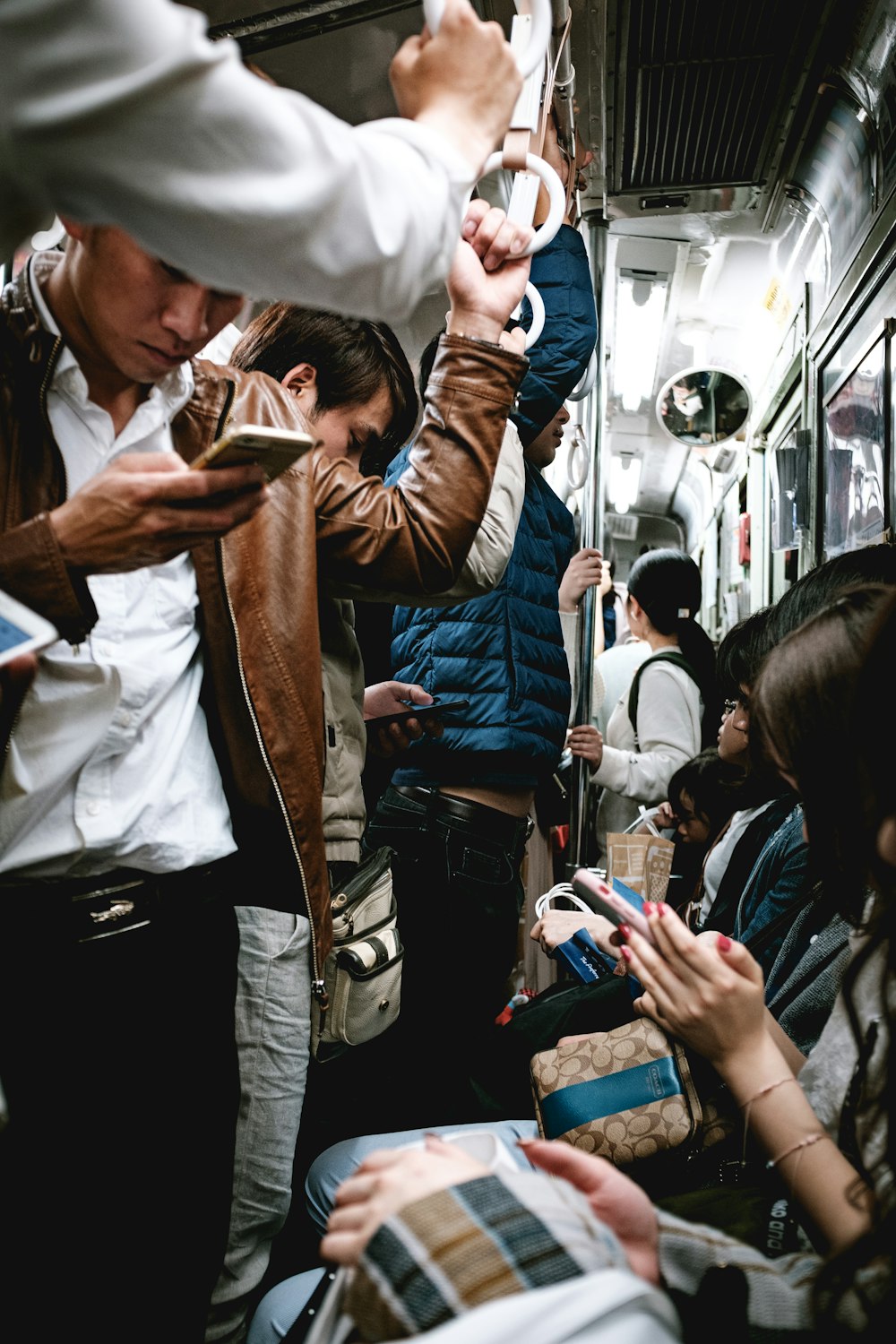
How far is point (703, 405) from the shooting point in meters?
5.82

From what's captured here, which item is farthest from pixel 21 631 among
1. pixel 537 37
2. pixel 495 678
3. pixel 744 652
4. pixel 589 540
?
pixel 589 540

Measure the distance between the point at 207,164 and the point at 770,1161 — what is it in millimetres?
1249

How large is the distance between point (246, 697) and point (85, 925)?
359 millimetres

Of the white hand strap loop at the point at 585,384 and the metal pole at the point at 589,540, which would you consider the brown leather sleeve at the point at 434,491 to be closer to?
the white hand strap loop at the point at 585,384

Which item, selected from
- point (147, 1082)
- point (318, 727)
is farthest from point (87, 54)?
point (147, 1082)

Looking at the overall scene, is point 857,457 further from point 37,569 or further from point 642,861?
point 37,569

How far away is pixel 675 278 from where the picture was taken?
5.65m

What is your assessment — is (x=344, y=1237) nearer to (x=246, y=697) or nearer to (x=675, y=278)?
(x=246, y=697)

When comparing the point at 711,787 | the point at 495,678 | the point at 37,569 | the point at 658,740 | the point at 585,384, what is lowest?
the point at 711,787

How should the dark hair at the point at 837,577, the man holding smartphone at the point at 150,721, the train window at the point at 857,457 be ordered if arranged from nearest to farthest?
the man holding smartphone at the point at 150,721, the dark hair at the point at 837,577, the train window at the point at 857,457

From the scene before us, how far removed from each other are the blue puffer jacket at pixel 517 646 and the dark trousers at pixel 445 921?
0.11 m

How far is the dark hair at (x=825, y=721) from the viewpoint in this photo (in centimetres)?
134

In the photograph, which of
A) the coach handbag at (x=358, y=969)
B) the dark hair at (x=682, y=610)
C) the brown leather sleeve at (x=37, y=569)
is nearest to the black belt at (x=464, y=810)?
the coach handbag at (x=358, y=969)

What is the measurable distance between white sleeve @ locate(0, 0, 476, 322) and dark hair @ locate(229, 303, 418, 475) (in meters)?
0.93
